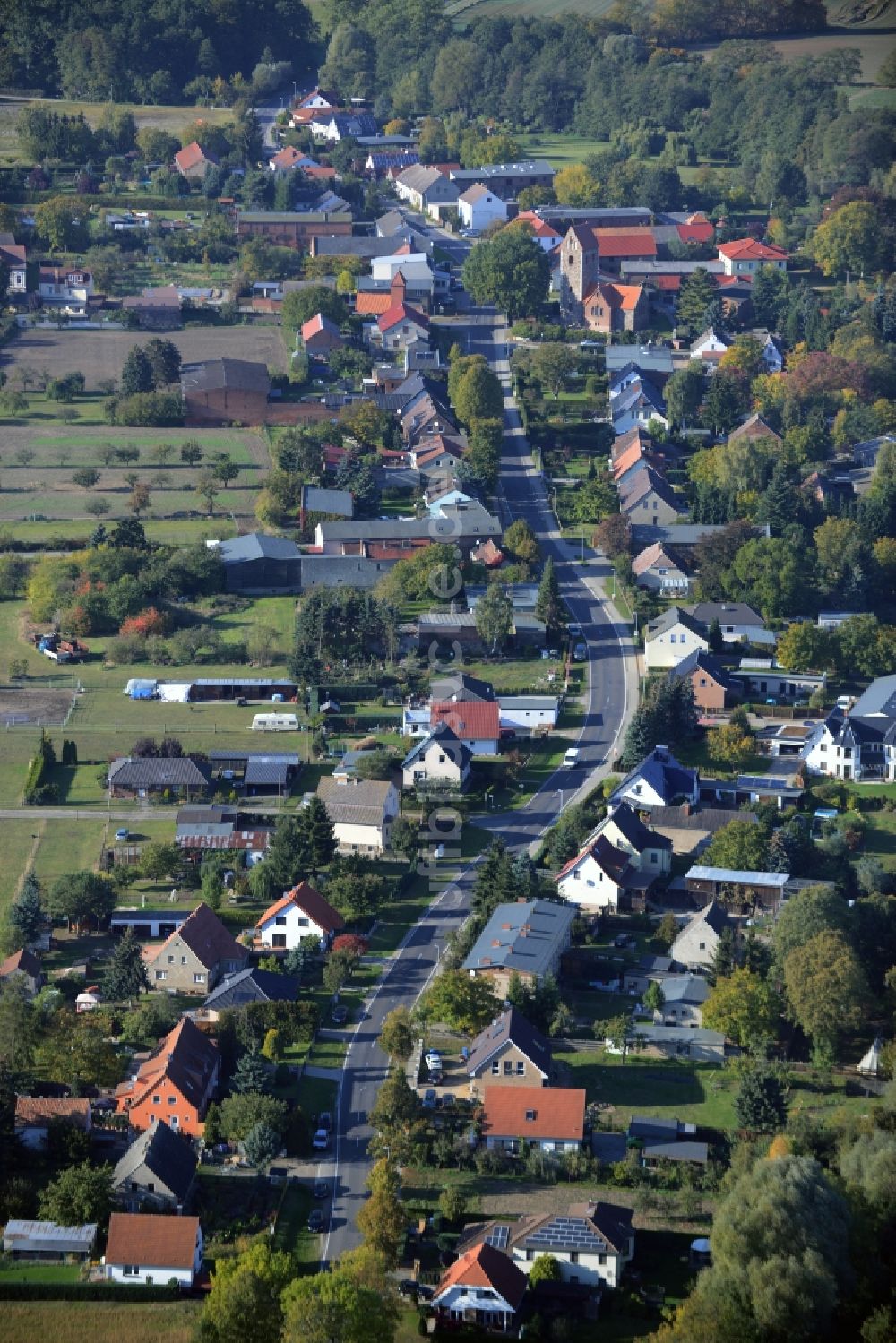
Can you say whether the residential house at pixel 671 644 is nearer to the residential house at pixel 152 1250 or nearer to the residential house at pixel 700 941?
the residential house at pixel 700 941

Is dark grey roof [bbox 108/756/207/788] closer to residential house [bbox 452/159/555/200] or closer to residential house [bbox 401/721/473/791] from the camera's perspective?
residential house [bbox 401/721/473/791]

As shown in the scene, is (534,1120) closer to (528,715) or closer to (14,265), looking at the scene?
(528,715)

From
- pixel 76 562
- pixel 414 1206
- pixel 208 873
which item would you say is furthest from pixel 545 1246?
pixel 76 562

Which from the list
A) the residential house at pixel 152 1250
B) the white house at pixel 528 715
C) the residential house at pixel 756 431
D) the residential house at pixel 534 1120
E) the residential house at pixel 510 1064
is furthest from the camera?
the residential house at pixel 756 431

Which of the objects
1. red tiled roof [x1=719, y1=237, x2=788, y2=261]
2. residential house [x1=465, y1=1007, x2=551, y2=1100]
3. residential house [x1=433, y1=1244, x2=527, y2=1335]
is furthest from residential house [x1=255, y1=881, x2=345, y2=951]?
red tiled roof [x1=719, y1=237, x2=788, y2=261]

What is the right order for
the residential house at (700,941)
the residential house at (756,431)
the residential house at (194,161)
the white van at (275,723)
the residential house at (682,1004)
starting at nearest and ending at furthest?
the residential house at (682,1004) < the residential house at (700,941) < the white van at (275,723) < the residential house at (756,431) < the residential house at (194,161)

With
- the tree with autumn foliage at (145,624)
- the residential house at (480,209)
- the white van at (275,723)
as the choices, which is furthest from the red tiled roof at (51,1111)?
the residential house at (480,209)
